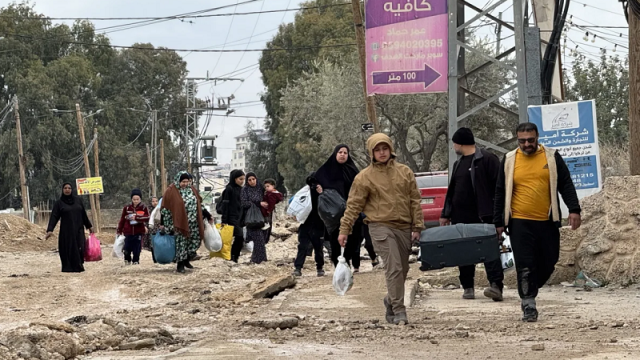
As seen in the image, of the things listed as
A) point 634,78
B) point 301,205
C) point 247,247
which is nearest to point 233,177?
point 247,247

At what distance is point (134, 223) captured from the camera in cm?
2033

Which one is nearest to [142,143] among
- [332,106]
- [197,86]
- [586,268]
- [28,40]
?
[197,86]

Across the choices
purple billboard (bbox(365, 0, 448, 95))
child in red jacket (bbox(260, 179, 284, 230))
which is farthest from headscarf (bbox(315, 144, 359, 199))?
child in red jacket (bbox(260, 179, 284, 230))

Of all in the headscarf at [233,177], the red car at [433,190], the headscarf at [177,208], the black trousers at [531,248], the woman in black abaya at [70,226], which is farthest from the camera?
the red car at [433,190]

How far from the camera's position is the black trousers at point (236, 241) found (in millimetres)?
18859

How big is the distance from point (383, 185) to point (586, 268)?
3.96 meters

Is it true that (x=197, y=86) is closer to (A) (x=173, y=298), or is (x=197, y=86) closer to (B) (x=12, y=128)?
(B) (x=12, y=128)

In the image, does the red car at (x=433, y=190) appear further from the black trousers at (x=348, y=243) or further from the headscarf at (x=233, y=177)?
the black trousers at (x=348, y=243)

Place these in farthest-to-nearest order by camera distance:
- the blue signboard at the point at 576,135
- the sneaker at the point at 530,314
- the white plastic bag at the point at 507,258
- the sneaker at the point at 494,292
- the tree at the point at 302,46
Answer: the tree at the point at 302,46 → the blue signboard at the point at 576,135 → the white plastic bag at the point at 507,258 → the sneaker at the point at 494,292 → the sneaker at the point at 530,314

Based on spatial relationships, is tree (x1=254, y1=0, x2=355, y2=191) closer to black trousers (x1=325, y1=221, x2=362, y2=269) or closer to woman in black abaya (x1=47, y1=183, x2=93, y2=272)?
woman in black abaya (x1=47, y1=183, x2=93, y2=272)

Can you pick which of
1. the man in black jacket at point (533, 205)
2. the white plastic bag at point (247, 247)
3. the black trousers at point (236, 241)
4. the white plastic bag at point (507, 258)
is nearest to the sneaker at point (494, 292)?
the white plastic bag at point (507, 258)

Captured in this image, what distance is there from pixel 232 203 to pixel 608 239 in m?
7.91

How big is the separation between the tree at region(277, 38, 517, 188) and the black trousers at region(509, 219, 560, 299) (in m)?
24.6

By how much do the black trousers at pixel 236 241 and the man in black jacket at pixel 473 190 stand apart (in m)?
8.27
